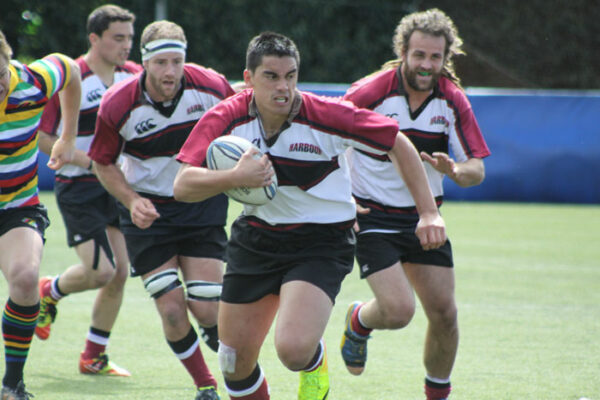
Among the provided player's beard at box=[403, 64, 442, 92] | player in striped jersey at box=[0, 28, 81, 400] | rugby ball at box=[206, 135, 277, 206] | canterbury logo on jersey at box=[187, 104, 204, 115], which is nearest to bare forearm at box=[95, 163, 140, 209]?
player in striped jersey at box=[0, 28, 81, 400]

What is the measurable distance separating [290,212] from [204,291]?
1.18m

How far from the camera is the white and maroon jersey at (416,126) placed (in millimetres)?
5559

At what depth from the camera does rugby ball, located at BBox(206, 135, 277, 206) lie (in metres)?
4.28

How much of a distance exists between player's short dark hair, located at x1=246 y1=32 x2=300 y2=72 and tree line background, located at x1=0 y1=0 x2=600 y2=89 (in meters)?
17.6

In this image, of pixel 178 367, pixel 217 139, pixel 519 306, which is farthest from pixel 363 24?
Result: pixel 217 139

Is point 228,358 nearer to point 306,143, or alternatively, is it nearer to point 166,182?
point 306,143

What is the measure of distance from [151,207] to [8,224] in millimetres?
867

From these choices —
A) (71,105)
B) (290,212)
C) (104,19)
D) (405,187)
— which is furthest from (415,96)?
(104,19)

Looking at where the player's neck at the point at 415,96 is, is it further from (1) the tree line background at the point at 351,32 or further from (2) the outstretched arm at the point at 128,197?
(1) the tree line background at the point at 351,32

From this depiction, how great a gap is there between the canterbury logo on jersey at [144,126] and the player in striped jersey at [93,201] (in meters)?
1.27

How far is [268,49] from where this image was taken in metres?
4.49

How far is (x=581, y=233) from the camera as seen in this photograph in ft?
45.2

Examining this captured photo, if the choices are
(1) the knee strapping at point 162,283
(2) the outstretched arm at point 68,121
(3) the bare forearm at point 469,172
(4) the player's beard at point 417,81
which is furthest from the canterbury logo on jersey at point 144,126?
(3) the bare forearm at point 469,172

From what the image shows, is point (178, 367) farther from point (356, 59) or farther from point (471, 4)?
point (471, 4)
